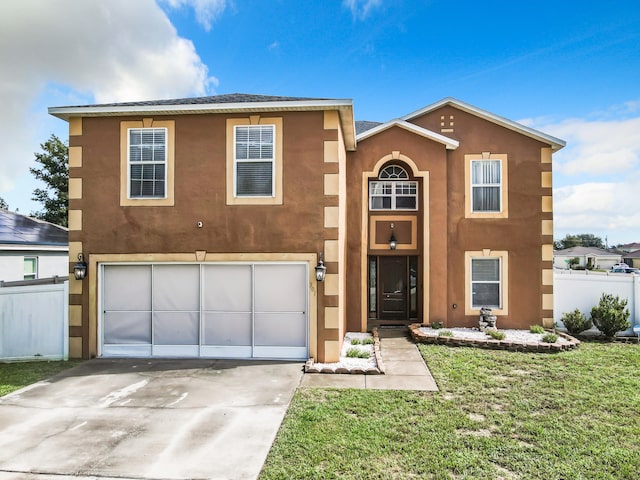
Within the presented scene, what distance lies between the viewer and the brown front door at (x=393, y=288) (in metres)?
12.6

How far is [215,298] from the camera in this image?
8.84 meters

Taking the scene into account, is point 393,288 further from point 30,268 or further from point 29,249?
point 30,268

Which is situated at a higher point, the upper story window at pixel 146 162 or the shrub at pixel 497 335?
the upper story window at pixel 146 162

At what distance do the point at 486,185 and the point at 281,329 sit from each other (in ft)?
25.8

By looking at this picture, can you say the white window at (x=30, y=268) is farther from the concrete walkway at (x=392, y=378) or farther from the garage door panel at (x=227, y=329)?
the concrete walkway at (x=392, y=378)

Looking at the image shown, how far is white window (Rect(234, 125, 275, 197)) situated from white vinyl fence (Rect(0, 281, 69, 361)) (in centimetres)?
494

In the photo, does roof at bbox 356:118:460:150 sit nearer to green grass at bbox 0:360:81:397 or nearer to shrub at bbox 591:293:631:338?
shrub at bbox 591:293:631:338

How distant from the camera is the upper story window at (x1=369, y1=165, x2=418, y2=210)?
39.8 ft

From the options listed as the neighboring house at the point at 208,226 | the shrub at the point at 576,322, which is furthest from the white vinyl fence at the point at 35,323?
the shrub at the point at 576,322

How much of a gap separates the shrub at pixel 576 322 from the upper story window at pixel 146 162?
11840mm

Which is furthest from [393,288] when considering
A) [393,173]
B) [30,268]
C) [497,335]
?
[30,268]

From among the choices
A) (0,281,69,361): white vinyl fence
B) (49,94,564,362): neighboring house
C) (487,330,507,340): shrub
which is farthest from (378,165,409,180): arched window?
(0,281,69,361): white vinyl fence

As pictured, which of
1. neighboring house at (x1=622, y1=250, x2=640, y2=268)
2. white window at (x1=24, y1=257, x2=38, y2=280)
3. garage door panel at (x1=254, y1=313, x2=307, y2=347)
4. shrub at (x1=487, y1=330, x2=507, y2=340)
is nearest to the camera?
garage door panel at (x1=254, y1=313, x2=307, y2=347)

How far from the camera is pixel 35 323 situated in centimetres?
902
